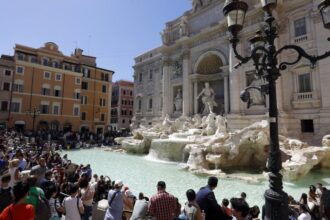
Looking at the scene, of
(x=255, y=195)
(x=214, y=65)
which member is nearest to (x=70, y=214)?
(x=255, y=195)

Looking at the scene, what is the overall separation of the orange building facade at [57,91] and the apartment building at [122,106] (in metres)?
8.84

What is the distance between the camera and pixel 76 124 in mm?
29984

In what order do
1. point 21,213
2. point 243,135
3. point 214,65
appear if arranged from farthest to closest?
1. point 214,65
2. point 243,135
3. point 21,213

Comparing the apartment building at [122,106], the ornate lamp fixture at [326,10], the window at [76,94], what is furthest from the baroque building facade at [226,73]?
the apartment building at [122,106]

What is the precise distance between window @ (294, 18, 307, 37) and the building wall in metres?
26.4

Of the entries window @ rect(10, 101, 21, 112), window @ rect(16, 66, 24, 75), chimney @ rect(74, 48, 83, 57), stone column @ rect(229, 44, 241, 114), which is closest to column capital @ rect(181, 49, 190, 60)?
stone column @ rect(229, 44, 241, 114)

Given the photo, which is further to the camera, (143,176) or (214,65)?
(214,65)

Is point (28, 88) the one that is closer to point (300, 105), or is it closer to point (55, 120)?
point (55, 120)

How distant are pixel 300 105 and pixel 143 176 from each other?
33.4 ft

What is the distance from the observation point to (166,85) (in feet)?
78.1

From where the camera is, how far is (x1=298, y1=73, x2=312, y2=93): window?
13820mm

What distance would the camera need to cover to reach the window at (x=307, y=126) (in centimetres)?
1374

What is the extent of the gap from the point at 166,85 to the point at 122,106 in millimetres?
21188

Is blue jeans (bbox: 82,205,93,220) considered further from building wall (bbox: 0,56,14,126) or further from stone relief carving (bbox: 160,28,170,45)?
building wall (bbox: 0,56,14,126)
